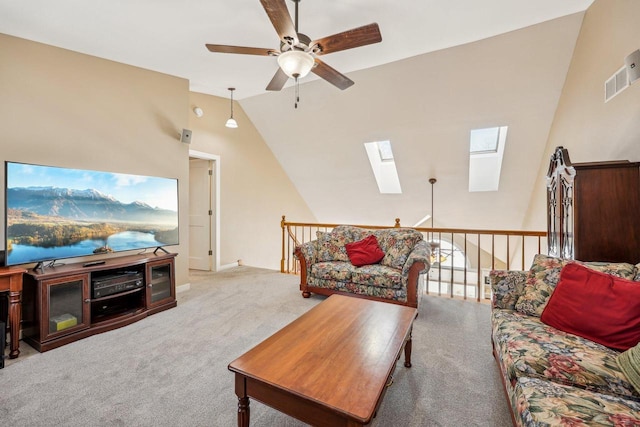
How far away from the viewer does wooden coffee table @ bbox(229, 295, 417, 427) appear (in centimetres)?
119

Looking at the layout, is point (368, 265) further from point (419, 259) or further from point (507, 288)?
point (507, 288)

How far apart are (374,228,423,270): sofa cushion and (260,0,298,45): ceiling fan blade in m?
2.45

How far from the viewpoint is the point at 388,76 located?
385cm

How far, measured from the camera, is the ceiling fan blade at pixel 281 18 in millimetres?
1716

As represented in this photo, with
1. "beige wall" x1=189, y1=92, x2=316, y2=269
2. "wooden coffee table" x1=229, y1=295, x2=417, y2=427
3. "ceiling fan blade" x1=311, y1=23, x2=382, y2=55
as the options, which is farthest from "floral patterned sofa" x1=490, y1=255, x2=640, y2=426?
"beige wall" x1=189, y1=92, x2=316, y2=269

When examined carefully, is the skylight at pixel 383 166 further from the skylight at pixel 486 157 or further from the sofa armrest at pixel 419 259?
the sofa armrest at pixel 419 259

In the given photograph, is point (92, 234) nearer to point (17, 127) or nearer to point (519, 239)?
point (17, 127)

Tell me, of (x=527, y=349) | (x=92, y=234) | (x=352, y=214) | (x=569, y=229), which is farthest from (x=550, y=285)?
(x=352, y=214)

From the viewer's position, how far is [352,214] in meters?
6.80

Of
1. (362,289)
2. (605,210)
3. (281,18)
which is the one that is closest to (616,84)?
(605,210)

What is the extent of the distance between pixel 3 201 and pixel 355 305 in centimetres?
289

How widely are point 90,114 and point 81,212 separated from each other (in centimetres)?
103

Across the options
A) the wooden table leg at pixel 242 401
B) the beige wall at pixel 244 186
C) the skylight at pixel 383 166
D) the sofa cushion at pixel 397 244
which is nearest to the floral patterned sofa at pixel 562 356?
the wooden table leg at pixel 242 401

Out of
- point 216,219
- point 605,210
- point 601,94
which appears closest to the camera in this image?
point 605,210
